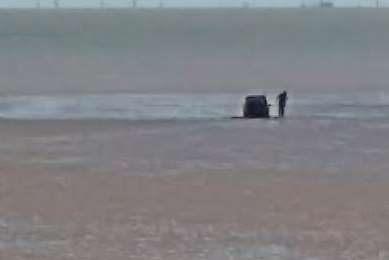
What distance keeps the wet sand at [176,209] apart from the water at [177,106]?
752 cm

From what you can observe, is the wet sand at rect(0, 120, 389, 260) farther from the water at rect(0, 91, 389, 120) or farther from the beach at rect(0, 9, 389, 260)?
the water at rect(0, 91, 389, 120)

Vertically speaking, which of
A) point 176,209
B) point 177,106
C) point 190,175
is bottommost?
point 176,209

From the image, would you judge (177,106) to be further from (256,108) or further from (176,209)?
(176,209)

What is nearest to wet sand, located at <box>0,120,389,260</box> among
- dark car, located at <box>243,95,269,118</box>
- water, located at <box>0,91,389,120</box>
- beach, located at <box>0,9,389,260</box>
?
beach, located at <box>0,9,389,260</box>

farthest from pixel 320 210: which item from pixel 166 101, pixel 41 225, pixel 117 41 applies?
pixel 117 41

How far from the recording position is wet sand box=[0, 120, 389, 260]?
43.0 ft

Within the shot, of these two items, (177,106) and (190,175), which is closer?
(190,175)

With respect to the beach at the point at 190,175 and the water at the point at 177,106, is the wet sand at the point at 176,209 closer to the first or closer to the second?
the beach at the point at 190,175

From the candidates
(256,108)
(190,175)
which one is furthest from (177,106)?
(190,175)

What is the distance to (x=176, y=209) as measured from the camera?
15.3 m

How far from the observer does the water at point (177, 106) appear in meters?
28.7

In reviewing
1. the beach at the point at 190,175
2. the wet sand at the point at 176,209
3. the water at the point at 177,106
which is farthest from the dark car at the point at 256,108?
the wet sand at the point at 176,209

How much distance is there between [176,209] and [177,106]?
16.8 metres

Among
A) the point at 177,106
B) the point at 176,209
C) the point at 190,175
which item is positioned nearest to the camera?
the point at 176,209
